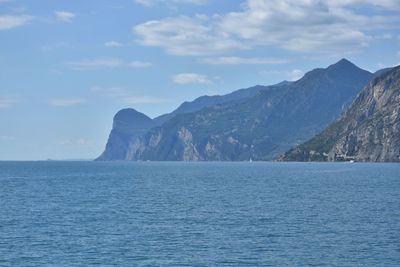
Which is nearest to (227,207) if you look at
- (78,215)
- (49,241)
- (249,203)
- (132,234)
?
(249,203)

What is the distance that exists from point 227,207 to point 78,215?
31.8 m

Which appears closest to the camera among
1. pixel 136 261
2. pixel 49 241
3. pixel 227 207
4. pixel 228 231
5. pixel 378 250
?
pixel 136 261

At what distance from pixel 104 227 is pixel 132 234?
32.8ft

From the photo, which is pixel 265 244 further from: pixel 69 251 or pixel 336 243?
pixel 69 251

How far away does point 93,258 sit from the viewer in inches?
3066

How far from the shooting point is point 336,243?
85875 millimetres

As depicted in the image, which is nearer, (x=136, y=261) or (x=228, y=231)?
(x=136, y=261)

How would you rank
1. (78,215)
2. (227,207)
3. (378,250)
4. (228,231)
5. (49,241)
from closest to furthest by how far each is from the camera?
(378,250)
(49,241)
(228,231)
(78,215)
(227,207)

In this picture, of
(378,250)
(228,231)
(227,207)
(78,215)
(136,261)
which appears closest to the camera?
(136,261)

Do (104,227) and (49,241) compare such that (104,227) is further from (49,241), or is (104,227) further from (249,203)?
(249,203)

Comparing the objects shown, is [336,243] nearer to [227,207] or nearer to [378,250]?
[378,250]

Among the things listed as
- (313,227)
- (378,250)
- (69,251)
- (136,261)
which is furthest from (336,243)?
(69,251)

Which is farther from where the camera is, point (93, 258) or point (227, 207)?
point (227, 207)

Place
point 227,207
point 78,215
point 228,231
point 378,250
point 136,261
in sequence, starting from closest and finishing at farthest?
point 136,261 → point 378,250 → point 228,231 → point 78,215 → point 227,207
